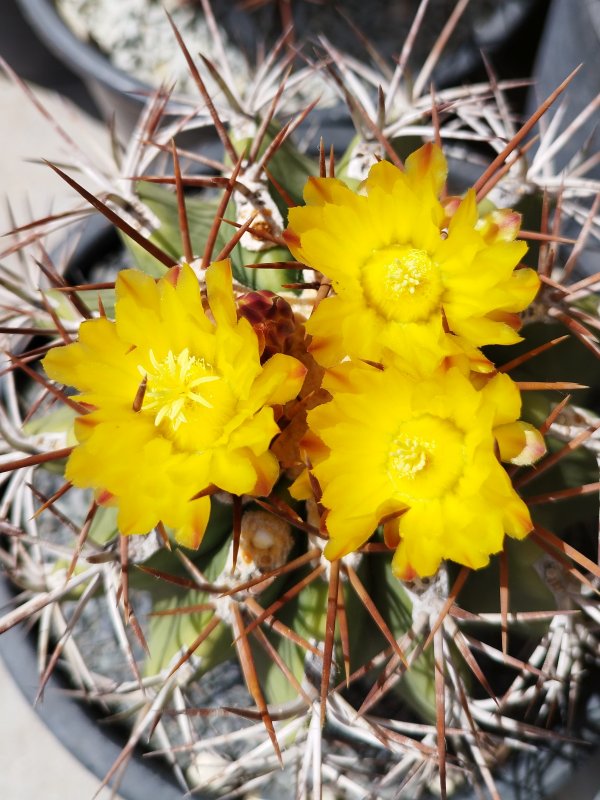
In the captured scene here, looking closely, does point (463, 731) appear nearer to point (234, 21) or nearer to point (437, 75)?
point (437, 75)

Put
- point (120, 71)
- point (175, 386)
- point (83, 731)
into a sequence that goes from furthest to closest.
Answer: point (120, 71) → point (83, 731) → point (175, 386)

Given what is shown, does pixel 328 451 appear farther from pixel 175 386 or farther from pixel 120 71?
pixel 120 71

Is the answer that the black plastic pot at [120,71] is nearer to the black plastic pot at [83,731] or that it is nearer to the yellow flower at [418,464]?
the black plastic pot at [83,731]

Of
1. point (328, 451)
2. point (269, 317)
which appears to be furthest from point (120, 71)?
point (328, 451)

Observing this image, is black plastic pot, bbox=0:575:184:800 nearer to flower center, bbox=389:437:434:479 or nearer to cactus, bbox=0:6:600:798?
cactus, bbox=0:6:600:798

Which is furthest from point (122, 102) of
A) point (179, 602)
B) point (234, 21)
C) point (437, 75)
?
point (179, 602)

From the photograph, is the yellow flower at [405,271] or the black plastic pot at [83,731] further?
the black plastic pot at [83,731]

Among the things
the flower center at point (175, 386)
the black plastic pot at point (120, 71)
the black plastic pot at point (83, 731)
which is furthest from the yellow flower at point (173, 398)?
the black plastic pot at point (120, 71)

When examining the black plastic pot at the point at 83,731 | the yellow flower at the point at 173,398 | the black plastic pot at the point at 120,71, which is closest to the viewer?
the yellow flower at the point at 173,398
